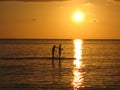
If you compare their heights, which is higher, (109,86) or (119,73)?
(119,73)

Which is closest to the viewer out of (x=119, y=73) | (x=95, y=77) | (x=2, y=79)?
(x=2, y=79)

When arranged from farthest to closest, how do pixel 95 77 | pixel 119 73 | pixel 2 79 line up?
pixel 119 73, pixel 95 77, pixel 2 79

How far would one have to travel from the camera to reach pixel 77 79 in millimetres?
30266

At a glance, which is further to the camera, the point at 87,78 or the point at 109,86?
the point at 87,78

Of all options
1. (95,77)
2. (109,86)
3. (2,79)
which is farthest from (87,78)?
(2,79)

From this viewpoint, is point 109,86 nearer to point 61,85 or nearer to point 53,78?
point 61,85

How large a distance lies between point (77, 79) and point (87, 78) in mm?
986

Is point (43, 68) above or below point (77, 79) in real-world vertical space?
above

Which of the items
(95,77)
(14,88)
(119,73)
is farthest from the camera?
(119,73)

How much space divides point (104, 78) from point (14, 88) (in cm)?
796

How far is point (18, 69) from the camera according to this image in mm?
36750

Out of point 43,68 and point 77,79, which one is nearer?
point 77,79

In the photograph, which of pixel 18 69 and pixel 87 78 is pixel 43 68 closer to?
pixel 18 69

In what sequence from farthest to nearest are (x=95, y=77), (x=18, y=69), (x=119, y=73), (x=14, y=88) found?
(x=18, y=69), (x=119, y=73), (x=95, y=77), (x=14, y=88)
